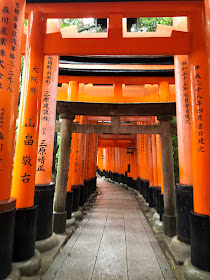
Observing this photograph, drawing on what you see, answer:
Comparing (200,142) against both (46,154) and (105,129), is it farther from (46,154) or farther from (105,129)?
(105,129)

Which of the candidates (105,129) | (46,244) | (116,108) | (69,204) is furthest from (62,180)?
(116,108)

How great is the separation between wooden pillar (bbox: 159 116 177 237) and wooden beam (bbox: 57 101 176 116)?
32 cm

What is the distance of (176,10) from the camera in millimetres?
3578

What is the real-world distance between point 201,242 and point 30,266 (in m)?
2.74

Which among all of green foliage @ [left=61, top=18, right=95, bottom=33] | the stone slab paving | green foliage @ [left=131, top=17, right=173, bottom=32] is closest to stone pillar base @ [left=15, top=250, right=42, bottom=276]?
the stone slab paving

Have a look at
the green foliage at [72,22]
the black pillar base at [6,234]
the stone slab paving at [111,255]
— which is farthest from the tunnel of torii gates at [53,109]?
the green foliage at [72,22]

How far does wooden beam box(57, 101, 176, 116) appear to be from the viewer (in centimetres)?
595

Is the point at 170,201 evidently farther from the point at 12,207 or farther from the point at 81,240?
the point at 12,207

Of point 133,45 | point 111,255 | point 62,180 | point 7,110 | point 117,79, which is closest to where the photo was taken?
point 7,110

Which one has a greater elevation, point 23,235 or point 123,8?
point 123,8

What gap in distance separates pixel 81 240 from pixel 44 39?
189 inches

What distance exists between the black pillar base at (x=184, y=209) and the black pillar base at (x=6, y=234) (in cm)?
320

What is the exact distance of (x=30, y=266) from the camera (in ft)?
10.1

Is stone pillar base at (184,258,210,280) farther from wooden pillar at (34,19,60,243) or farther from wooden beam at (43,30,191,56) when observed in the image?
wooden beam at (43,30,191,56)
